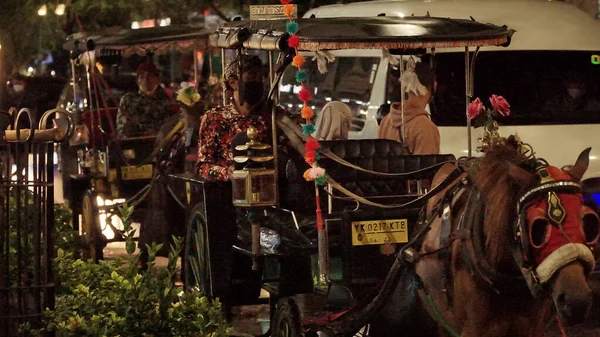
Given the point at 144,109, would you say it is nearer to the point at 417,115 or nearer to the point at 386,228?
the point at 417,115

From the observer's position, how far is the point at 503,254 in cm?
618

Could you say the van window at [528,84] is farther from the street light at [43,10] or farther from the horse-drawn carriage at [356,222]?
the street light at [43,10]

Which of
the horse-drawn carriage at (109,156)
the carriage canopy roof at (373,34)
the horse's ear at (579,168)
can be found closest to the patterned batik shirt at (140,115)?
the horse-drawn carriage at (109,156)

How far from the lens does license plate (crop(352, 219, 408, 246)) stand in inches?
301

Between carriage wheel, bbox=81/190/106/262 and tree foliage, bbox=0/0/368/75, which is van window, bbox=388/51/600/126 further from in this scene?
tree foliage, bbox=0/0/368/75

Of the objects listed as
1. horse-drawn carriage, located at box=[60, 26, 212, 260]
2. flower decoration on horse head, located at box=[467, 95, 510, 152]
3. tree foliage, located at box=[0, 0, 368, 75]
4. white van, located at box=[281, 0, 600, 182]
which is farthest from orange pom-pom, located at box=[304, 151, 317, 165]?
tree foliage, located at box=[0, 0, 368, 75]

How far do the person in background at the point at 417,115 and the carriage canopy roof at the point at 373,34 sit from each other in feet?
4.15

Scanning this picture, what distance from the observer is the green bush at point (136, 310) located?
6.07 m

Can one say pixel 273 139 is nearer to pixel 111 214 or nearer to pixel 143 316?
pixel 143 316

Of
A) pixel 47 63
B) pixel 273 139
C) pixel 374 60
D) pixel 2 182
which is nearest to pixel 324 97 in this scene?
pixel 374 60

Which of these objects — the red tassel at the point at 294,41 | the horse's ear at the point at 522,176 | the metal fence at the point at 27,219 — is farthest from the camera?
the red tassel at the point at 294,41

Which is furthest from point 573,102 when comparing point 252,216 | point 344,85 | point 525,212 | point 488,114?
point 525,212

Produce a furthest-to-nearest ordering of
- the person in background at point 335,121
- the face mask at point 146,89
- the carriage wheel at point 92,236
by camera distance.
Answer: the face mask at point 146,89 → the carriage wheel at point 92,236 → the person in background at point 335,121

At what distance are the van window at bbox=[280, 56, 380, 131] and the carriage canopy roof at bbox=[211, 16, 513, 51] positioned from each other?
185 inches
